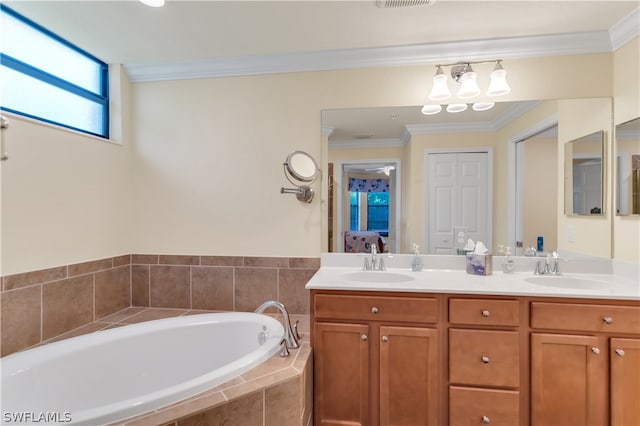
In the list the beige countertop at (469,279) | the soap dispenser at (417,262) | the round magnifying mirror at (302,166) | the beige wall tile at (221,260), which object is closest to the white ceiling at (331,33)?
the round magnifying mirror at (302,166)

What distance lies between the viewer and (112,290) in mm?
2229

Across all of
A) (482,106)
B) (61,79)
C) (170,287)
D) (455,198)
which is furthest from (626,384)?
(61,79)

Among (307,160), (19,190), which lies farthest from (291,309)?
(19,190)

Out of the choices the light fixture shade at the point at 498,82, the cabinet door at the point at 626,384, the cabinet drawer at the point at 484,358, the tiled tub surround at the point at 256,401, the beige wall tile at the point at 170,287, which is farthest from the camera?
the beige wall tile at the point at 170,287

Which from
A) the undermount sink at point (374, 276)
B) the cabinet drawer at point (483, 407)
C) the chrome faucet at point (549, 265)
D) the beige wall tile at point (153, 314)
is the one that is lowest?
the cabinet drawer at point (483, 407)

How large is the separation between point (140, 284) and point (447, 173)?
8.21 feet

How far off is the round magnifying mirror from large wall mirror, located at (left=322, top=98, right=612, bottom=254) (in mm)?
142

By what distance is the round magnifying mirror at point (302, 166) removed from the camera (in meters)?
2.12

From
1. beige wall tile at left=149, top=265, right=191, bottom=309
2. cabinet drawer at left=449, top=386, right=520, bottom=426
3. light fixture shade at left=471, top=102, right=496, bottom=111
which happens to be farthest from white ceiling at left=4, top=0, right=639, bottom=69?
cabinet drawer at left=449, top=386, right=520, bottom=426

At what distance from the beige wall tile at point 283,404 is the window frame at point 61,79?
2.05m

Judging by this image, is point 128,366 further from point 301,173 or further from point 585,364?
point 585,364

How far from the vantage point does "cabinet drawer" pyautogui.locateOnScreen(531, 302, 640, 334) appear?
Answer: 147cm

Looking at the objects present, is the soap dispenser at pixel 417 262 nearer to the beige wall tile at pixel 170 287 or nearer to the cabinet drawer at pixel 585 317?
the cabinet drawer at pixel 585 317

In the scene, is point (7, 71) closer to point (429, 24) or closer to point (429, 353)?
point (429, 24)
